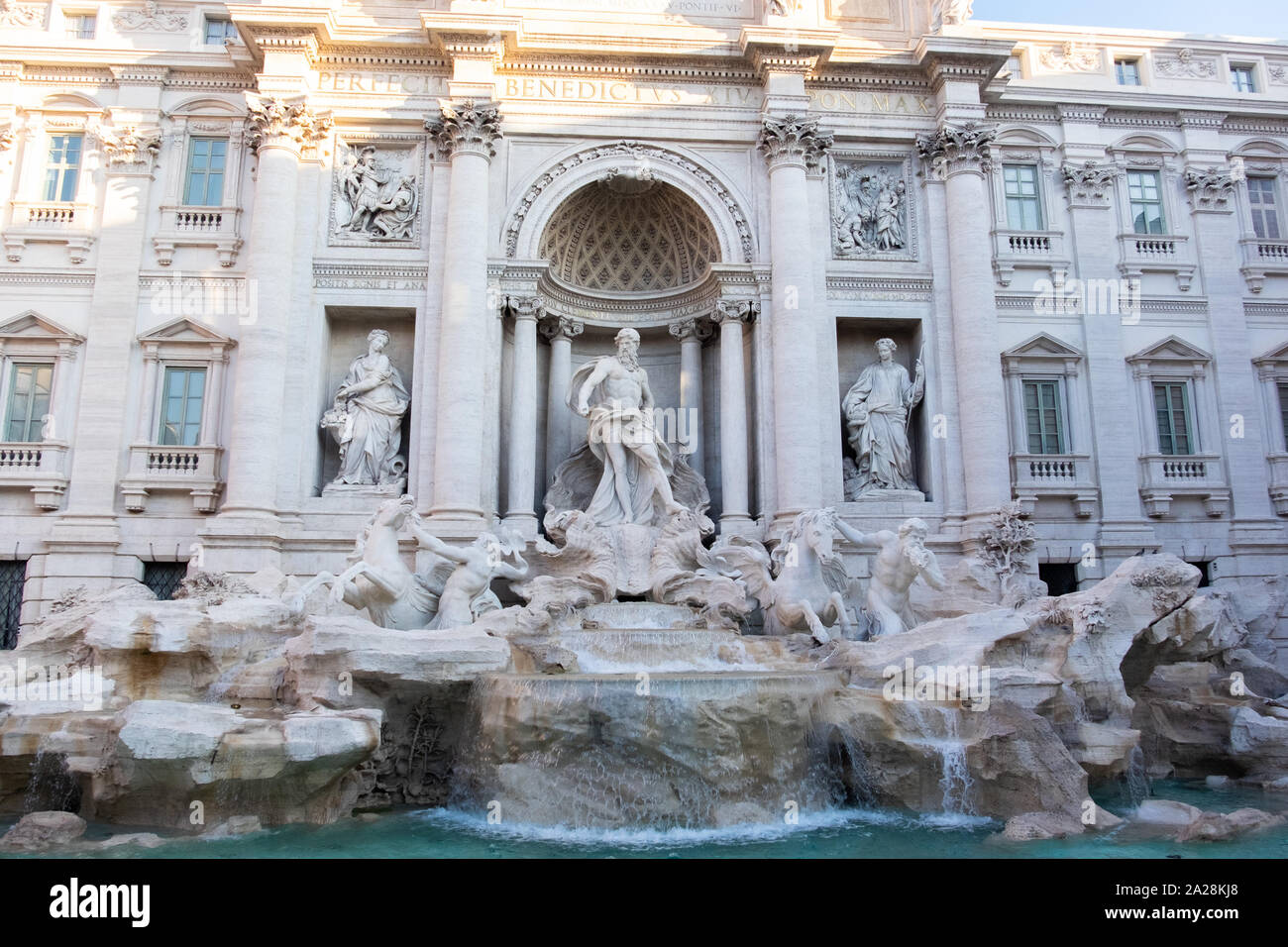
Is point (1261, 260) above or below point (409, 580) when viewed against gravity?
above

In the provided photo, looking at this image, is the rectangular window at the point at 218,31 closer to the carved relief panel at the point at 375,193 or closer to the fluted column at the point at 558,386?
the carved relief panel at the point at 375,193

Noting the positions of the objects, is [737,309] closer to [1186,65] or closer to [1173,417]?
[1173,417]

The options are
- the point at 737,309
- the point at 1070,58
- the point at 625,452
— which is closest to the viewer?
the point at 625,452

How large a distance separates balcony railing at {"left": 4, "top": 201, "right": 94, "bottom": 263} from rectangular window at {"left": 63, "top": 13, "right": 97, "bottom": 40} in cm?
365

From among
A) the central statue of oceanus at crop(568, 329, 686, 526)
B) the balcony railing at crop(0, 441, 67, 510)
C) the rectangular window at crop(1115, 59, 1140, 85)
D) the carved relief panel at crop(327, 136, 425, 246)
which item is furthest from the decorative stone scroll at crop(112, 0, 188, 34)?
the rectangular window at crop(1115, 59, 1140, 85)

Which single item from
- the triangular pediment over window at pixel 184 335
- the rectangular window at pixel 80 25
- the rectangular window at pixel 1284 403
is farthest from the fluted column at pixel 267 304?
the rectangular window at pixel 1284 403

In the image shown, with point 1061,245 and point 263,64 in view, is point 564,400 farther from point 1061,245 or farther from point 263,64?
point 1061,245

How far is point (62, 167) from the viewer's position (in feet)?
59.3

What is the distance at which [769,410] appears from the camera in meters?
17.2

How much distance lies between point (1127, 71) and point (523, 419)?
1547 centimetres

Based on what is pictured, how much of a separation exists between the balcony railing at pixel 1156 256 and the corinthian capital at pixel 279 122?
1644cm

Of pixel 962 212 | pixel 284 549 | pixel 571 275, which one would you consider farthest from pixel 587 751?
pixel 962 212

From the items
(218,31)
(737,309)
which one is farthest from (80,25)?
(737,309)

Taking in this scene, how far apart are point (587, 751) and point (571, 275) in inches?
467
